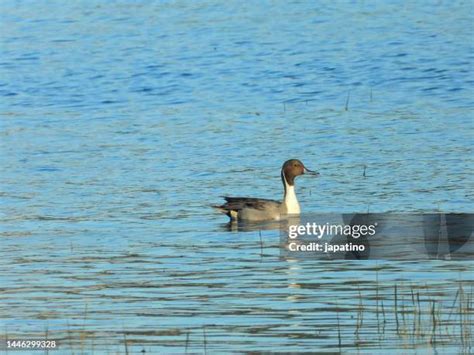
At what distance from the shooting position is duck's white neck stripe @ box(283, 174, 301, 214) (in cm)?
1527

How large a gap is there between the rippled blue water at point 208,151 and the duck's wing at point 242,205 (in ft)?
0.93

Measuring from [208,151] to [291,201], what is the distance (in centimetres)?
400

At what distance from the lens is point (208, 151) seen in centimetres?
1927

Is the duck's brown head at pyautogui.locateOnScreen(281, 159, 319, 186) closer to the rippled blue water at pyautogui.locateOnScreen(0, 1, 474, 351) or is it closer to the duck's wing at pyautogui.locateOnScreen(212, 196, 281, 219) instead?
→ the rippled blue water at pyautogui.locateOnScreen(0, 1, 474, 351)

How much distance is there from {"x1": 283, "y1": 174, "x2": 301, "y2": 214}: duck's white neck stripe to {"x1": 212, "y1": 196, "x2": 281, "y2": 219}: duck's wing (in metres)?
0.12

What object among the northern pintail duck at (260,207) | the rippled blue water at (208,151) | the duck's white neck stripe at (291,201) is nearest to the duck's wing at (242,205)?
the northern pintail duck at (260,207)

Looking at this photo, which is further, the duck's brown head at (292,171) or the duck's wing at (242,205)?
the duck's brown head at (292,171)

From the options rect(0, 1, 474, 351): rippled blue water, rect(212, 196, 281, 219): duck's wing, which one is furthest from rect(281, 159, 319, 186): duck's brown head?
rect(212, 196, 281, 219): duck's wing

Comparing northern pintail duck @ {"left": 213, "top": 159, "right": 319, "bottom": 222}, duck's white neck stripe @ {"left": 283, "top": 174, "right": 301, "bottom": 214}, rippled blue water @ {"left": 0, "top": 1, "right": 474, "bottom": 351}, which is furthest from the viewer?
duck's white neck stripe @ {"left": 283, "top": 174, "right": 301, "bottom": 214}

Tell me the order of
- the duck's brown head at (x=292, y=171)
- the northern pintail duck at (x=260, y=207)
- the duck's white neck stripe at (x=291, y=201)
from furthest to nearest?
1. the duck's brown head at (x=292, y=171)
2. the duck's white neck stripe at (x=291, y=201)
3. the northern pintail duck at (x=260, y=207)

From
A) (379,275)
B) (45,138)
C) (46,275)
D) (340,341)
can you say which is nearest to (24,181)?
(45,138)

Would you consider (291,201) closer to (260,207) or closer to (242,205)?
(260,207)

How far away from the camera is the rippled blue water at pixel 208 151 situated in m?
10.1

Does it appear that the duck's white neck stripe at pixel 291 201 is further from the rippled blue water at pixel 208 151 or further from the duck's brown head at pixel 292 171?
the rippled blue water at pixel 208 151
